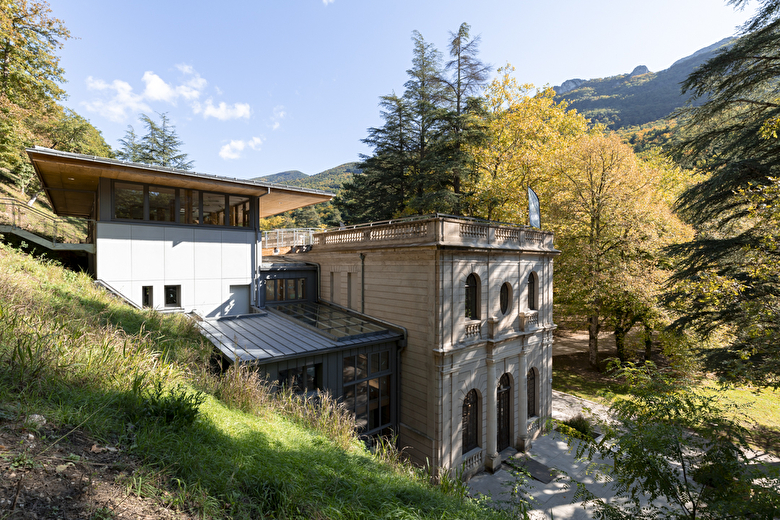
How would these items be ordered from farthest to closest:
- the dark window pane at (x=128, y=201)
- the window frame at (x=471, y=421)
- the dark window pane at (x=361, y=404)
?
the window frame at (x=471, y=421) → the dark window pane at (x=128, y=201) → the dark window pane at (x=361, y=404)

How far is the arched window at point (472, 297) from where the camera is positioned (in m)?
14.0

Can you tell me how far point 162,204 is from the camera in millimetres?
13867

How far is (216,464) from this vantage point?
4.27 meters

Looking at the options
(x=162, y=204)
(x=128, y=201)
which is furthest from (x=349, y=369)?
(x=128, y=201)

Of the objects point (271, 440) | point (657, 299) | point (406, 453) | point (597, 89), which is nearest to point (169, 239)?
point (271, 440)

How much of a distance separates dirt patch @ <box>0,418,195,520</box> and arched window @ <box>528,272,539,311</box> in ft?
53.8

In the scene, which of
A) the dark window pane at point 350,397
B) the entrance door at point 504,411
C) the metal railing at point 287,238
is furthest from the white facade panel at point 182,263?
the entrance door at point 504,411

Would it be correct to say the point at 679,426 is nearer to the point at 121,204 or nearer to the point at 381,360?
the point at 381,360

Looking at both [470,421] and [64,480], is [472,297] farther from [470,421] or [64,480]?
[64,480]

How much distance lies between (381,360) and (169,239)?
10.2 metres

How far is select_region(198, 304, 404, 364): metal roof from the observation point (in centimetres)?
1062

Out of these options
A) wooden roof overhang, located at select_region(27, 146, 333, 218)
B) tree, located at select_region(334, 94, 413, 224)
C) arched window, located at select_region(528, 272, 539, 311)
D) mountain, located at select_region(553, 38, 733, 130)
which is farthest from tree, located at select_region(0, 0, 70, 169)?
mountain, located at select_region(553, 38, 733, 130)

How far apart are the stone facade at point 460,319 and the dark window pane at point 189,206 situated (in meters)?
6.59

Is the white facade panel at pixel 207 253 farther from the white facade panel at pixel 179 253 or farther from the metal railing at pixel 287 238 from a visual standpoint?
the metal railing at pixel 287 238
